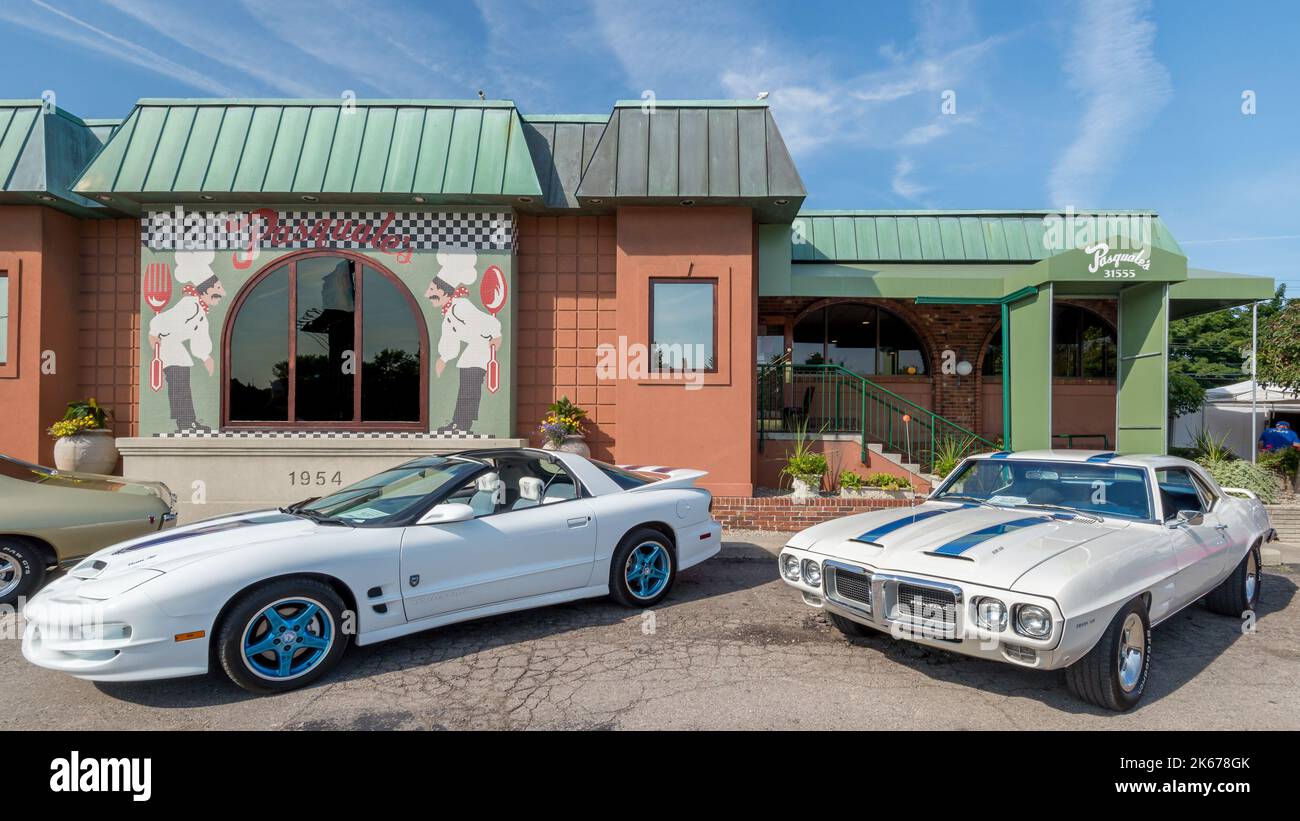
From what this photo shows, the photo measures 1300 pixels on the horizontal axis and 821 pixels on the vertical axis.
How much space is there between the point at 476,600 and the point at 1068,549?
353cm

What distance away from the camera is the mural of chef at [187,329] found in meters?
9.24

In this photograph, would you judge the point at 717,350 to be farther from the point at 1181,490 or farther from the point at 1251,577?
the point at 1251,577

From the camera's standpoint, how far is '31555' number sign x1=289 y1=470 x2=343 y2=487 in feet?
30.0

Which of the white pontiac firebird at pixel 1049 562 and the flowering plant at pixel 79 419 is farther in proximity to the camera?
the flowering plant at pixel 79 419

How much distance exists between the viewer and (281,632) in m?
3.83

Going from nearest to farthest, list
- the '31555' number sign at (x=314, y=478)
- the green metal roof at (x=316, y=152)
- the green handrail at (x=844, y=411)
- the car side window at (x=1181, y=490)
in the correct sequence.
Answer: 1. the car side window at (x=1181, y=490)
2. the green metal roof at (x=316, y=152)
3. the '31555' number sign at (x=314, y=478)
4. the green handrail at (x=844, y=411)

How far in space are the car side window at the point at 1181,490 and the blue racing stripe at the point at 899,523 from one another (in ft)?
4.36

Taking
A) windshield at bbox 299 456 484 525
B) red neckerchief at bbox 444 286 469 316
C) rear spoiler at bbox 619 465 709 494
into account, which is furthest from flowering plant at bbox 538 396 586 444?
windshield at bbox 299 456 484 525

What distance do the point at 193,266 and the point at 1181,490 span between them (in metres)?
11.2

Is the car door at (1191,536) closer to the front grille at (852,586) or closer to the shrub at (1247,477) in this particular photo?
the front grille at (852,586)

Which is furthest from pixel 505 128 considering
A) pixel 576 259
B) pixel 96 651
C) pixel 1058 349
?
pixel 1058 349

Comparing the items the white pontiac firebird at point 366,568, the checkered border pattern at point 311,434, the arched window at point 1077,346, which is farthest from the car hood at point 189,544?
the arched window at point 1077,346

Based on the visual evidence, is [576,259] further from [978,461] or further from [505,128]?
[978,461]

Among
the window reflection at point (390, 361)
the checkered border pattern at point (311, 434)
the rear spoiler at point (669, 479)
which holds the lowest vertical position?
the rear spoiler at point (669, 479)
